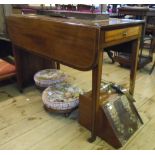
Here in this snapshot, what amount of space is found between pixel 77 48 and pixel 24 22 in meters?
0.67

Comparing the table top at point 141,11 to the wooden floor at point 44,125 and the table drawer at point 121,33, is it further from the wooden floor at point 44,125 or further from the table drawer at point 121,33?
the table drawer at point 121,33

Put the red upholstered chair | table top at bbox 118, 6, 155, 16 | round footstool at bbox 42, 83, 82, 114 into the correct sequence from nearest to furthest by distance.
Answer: round footstool at bbox 42, 83, 82, 114 < the red upholstered chair < table top at bbox 118, 6, 155, 16

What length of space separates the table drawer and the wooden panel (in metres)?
0.13

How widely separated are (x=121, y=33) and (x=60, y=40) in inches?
16.9

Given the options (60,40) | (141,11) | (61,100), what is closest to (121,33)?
(60,40)

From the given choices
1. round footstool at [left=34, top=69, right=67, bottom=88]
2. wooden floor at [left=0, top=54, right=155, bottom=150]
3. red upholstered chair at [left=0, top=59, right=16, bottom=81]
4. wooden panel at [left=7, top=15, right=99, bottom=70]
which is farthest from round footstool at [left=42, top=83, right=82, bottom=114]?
red upholstered chair at [left=0, top=59, right=16, bottom=81]

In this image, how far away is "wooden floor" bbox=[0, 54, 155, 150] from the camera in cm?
148

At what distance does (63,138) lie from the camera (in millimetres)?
1551

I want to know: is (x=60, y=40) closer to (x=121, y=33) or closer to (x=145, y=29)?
(x=121, y=33)

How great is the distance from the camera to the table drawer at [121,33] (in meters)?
1.24

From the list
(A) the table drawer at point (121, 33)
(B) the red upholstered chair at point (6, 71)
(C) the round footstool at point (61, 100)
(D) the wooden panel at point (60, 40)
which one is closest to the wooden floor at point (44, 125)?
(C) the round footstool at point (61, 100)

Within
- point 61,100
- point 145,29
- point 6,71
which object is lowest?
point 61,100

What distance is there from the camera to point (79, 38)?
4.08 feet

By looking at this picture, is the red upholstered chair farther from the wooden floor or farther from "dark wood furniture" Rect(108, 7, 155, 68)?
"dark wood furniture" Rect(108, 7, 155, 68)
